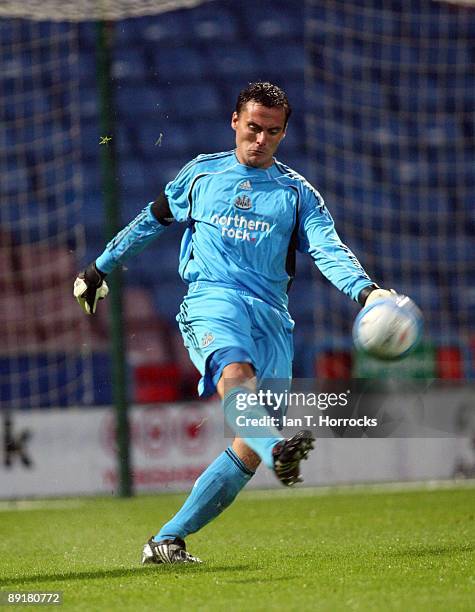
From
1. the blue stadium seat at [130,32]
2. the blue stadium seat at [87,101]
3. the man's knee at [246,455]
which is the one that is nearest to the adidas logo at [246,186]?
the man's knee at [246,455]

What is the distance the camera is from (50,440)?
9547 mm

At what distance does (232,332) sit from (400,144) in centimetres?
929

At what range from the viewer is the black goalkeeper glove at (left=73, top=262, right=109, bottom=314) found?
5.02m

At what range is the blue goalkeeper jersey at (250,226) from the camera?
464 cm

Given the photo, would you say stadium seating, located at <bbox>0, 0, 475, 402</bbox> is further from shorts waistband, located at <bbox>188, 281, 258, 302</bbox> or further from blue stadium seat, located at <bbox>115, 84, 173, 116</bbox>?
shorts waistband, located at <bbox>188, 281, 258, 302</bbox>

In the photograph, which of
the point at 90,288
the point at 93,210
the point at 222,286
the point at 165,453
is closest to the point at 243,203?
the point at 222,286

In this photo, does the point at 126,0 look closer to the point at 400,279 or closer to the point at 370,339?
the point at 400,279

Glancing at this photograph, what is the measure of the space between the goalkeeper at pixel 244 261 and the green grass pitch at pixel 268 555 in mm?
337

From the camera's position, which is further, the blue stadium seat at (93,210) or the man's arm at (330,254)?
the blue stadium seat at (93,210)

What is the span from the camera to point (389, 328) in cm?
403

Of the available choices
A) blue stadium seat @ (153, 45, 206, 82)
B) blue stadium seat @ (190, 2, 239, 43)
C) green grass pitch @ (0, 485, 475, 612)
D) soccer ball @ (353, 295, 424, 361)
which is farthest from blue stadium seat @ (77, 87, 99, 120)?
soccer ball @ (353, 295, 424, 361)

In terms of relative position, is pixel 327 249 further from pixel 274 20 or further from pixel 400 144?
pixel 274 20

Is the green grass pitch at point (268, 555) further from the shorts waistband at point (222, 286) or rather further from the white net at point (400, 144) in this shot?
the white net at point (400, 144)

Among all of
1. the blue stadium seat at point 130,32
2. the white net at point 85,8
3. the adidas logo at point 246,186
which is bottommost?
the adidas logo at point 246,186
